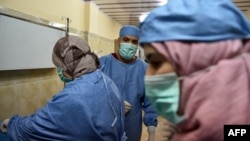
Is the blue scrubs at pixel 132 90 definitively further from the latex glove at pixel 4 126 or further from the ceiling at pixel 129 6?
the ceiling at pixel 129 6

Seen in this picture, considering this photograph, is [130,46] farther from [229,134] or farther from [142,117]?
[229,134]

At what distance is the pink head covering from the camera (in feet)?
1.58

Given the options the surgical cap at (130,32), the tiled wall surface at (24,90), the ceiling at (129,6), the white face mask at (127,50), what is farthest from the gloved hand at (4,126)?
the ceiling at (129,6)

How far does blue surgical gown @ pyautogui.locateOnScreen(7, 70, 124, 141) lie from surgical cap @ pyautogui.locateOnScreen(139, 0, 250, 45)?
0.59 meters

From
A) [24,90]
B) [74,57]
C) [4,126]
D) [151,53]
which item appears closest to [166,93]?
[151,53]

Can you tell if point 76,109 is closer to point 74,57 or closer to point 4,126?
point 74,57

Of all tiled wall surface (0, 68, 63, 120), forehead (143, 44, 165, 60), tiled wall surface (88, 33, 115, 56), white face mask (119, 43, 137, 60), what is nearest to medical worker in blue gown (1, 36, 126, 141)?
tiled wall surface (0, 68, 63, 120)

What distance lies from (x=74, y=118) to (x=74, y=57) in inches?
12.6

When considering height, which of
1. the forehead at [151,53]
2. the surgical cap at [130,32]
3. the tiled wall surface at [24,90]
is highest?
the surgical cap at [130,32]

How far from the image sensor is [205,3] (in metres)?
0.56

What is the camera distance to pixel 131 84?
6.05 feet

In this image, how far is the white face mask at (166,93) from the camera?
0.57 meters

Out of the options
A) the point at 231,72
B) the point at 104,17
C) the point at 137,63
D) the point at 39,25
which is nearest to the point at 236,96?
the point at 231,72

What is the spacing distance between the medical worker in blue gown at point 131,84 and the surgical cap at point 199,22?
122 cm
